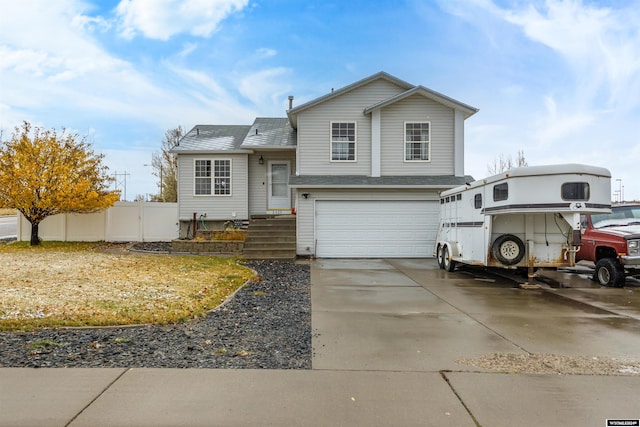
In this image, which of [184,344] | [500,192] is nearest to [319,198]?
[500,192]

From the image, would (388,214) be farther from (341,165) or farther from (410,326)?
(410,326)

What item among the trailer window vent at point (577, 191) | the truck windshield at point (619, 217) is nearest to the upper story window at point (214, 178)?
the trailer window vent at point (577, 191)

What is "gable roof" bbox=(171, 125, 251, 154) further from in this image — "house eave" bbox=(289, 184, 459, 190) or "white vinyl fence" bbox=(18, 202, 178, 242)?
"house eave" bbox=(289, 184, 459, 190)

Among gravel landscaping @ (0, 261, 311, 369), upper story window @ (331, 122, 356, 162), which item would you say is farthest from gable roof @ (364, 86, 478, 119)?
gravel landscaping @ (0, 261, 311, 369)

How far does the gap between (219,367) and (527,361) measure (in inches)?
134

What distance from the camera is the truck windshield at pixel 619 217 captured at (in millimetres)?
11348

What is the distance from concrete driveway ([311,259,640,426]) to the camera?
366 centimetres

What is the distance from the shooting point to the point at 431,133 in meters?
16.6

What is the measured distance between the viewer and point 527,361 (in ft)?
15.6

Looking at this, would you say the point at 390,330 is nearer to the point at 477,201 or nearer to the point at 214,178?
the point at 477,201

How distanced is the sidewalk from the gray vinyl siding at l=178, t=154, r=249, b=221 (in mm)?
13349

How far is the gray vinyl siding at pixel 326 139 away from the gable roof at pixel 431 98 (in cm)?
70

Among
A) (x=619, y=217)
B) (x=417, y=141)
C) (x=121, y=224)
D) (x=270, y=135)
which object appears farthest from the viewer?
(x=121, y=224)

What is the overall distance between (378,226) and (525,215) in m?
6.40
